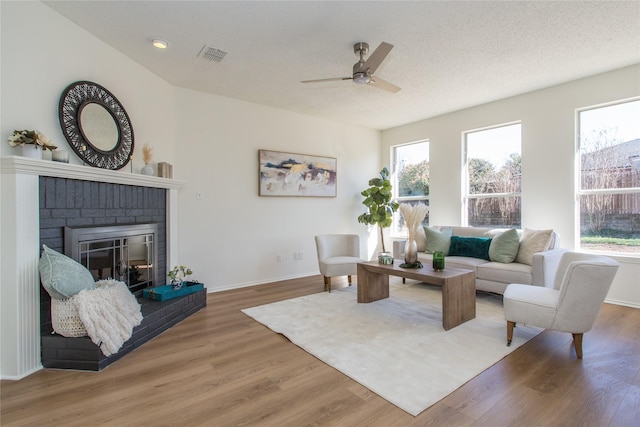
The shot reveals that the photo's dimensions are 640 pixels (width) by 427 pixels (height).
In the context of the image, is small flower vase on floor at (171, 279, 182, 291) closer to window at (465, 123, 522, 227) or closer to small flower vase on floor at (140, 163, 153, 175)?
small flower vase on floor at (140, 163, 153, 175)

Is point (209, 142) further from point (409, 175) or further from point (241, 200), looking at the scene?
point (409, 175)

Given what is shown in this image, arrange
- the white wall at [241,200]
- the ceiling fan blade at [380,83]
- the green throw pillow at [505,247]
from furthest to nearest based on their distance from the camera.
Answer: the white wall at [241,200], the green throw pillow at [505,247], the ceiling fan blade at [380,83]

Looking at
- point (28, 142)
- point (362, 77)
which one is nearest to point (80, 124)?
point (28, 142)

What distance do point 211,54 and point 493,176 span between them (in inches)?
172

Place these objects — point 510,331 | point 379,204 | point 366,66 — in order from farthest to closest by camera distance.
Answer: point 379,204, point 366,66, point 510,331

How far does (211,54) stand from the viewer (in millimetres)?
3240

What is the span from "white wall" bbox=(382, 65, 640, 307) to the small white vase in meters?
5.36

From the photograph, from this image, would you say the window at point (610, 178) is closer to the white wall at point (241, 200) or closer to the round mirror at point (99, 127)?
the white wall at point (241, 200)

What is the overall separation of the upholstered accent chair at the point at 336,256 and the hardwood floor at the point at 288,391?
1.65 m

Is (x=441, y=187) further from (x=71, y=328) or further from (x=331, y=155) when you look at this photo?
(x=71, y=328)

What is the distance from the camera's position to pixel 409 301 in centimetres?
379

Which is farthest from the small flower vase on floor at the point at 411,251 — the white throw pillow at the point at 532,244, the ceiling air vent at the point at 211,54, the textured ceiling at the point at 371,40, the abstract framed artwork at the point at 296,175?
the ceiling air vent at the point at 211,54

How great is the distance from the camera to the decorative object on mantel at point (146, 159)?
338 centimetres

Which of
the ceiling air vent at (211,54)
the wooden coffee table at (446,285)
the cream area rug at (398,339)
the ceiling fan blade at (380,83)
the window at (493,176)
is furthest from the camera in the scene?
the window at (493,176)
